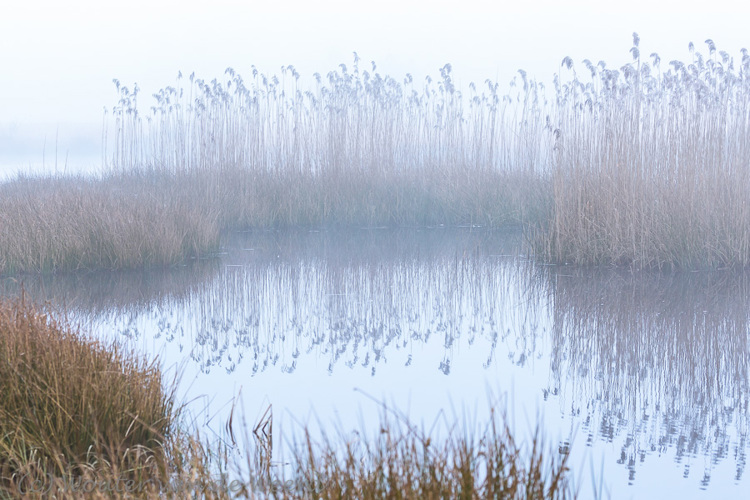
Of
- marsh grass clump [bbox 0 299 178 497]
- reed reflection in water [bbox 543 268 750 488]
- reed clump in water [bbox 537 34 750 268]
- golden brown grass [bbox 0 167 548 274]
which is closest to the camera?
marsh grass clump [bbox 0 299 178 497]

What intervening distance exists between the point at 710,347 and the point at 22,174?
44.3ft

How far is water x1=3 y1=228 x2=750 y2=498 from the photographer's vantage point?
250 cm

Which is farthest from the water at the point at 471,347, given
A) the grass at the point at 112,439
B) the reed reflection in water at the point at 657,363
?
the grass at the point at 112,439

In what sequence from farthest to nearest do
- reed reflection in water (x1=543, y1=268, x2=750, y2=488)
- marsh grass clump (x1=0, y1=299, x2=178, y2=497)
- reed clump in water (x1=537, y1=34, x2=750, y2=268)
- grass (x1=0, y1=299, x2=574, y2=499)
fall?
reed clump in water (x1=537, y1=34, x2=750, y2=268) < reed reflection in water (x1=543, y1=268, x2=750, y2=488) < marsh grass clump (x1=0, y1=299, x2=178, y2=497) < grass (x1=0, y1=299, x2=574, y2=499)

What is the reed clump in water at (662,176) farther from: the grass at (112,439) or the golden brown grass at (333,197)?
the grass at (112,439)

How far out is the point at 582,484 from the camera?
2088 millimetres

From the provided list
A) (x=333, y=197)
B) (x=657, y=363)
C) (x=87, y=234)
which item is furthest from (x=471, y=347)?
(x=333, y=197)

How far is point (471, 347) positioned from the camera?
388cm

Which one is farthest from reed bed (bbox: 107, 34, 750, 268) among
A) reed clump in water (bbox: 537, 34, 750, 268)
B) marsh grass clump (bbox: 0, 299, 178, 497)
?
marsh grass clump (bbox: 0, 299, 178, 497)

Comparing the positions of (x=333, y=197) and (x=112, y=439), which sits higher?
(x=333, y=197)

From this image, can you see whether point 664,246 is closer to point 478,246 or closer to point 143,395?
point 478,246

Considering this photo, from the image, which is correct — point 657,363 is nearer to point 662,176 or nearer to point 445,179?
point 662,176

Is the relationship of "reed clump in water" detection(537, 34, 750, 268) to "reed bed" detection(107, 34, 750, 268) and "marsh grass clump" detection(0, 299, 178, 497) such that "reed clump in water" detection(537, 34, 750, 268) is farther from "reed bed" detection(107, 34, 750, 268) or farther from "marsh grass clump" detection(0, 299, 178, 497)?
"marsh grass clump" detection(0, 299, 178, 497)

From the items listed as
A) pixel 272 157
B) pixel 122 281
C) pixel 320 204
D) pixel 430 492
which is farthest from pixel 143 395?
pixel 272 157
